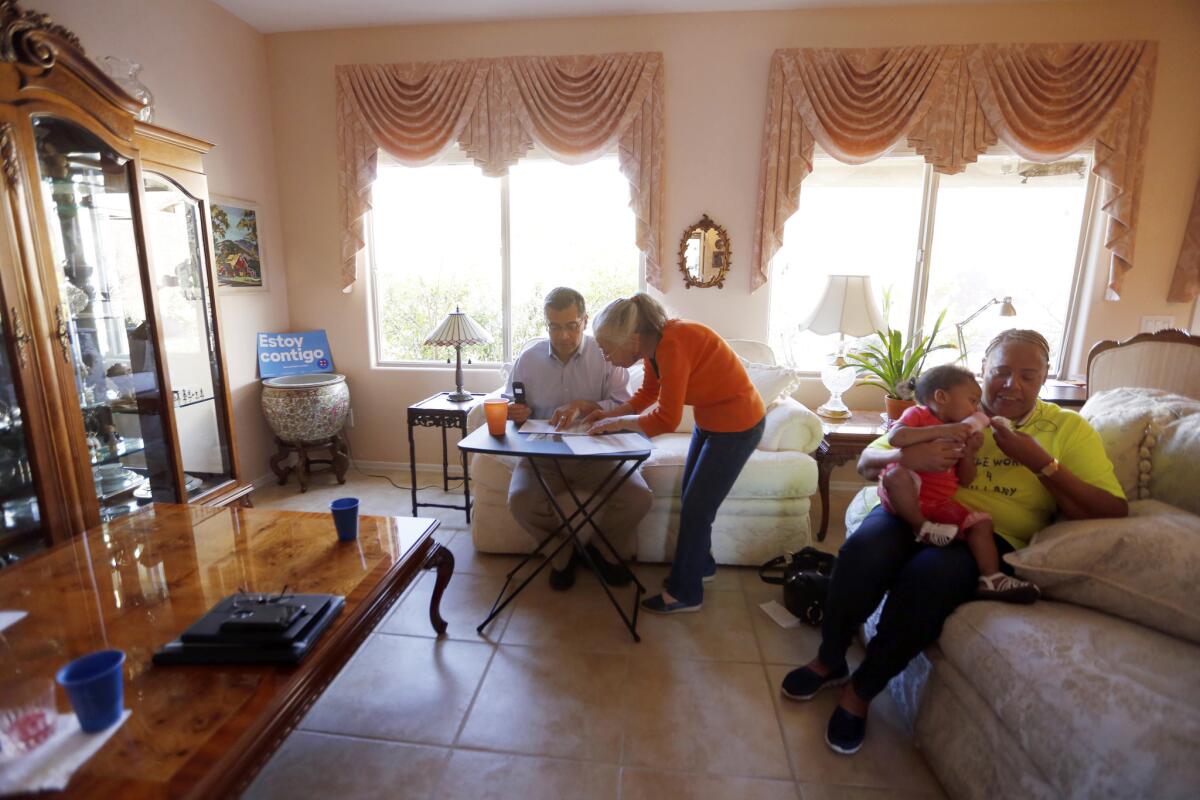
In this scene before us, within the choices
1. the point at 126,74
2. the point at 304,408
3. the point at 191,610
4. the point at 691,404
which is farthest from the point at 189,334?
the point at 691,404

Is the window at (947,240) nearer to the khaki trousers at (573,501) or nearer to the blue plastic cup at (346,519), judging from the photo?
the khaki trousers at (573,501)

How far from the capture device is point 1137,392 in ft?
6.03

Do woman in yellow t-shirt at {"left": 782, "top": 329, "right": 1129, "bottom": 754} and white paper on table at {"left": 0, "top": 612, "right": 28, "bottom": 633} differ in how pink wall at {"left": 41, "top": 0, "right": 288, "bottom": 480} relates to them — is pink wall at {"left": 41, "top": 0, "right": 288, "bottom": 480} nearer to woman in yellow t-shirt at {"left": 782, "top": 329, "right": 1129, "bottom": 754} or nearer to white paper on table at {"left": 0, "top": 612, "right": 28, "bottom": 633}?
white paper on table at {"left": 0, "top": 612, "right": 28, "bottom": 633}

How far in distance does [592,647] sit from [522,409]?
920 millimetres

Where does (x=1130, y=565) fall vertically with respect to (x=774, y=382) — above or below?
below

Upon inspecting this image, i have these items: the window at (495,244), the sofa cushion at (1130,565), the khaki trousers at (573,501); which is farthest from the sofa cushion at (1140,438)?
the window at (495,244)

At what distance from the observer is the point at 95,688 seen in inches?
37.0

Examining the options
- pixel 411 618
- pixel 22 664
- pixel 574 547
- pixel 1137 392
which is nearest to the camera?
pixel 22 664

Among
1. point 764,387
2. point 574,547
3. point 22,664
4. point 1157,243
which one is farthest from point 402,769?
point 1157,243

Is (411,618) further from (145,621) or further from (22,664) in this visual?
(22,664)

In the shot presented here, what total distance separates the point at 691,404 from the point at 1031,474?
1015 millimetres

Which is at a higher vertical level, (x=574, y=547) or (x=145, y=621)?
(x=145, y=621)

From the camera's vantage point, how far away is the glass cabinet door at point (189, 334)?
236cm

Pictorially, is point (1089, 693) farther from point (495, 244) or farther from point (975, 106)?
point (495, 244)
